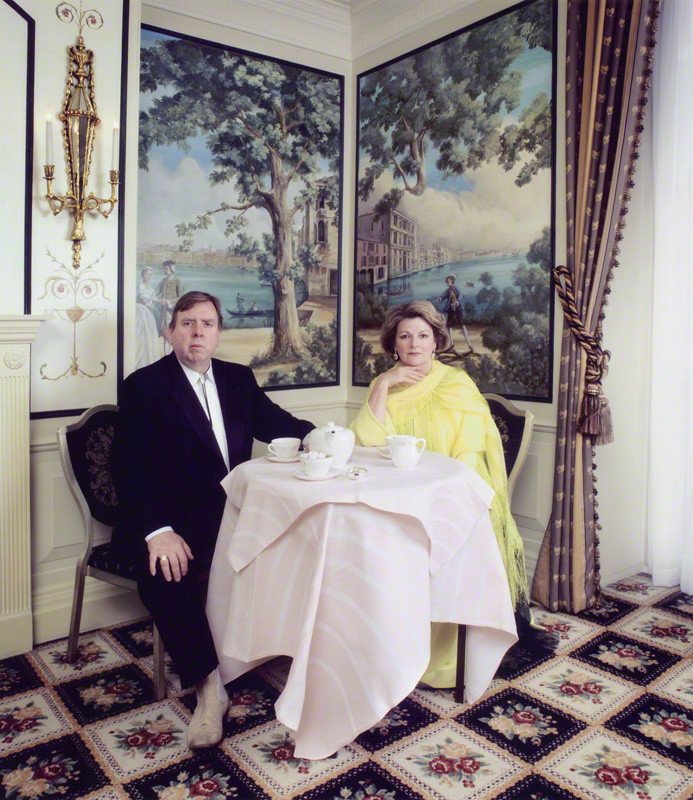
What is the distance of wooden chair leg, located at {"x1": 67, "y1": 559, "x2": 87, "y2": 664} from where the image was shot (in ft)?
9.54

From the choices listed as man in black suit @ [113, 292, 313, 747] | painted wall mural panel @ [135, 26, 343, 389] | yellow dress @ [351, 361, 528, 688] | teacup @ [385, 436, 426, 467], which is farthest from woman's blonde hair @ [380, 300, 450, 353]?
painted wall mural panel @ [135, 26, 343, 389]

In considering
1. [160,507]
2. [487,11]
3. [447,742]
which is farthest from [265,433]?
[487,11]

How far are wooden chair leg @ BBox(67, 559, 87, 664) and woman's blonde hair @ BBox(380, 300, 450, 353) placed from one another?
5.13ft

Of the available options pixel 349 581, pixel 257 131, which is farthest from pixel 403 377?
pixel 257 131

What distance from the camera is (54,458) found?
3.22 meters

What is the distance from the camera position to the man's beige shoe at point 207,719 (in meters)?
2.25

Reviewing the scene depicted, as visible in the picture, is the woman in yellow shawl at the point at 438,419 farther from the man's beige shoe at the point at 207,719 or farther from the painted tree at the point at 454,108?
the painted tree at the point at 454,108

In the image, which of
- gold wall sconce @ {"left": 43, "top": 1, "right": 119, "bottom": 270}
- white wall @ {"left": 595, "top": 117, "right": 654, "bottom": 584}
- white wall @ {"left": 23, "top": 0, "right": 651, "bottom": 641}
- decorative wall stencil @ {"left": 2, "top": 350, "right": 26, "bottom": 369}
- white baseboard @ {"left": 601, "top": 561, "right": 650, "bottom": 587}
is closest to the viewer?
decorative wall stencil @ {"left": 2, "top": 350, "right": 26, "bottom": 369}

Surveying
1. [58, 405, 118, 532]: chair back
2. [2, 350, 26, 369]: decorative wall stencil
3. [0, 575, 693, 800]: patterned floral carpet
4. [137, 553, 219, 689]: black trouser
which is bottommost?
[0, 575, 693, 800]: patterned floral carpet

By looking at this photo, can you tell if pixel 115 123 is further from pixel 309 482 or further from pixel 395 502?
pixel 395 502

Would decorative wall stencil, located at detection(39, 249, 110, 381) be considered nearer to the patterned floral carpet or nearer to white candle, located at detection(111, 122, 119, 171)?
white candle, located at detection(111, 122, 119, 171)

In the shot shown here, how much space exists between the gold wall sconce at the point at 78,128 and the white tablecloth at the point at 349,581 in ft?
4.91

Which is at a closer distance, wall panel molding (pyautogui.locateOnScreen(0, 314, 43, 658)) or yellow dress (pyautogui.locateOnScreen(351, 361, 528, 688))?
yellow dress (pyautogui.locateOnScreen(351, 361, 528, 688))

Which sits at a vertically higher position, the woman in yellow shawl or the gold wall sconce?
the gold wall sconce
